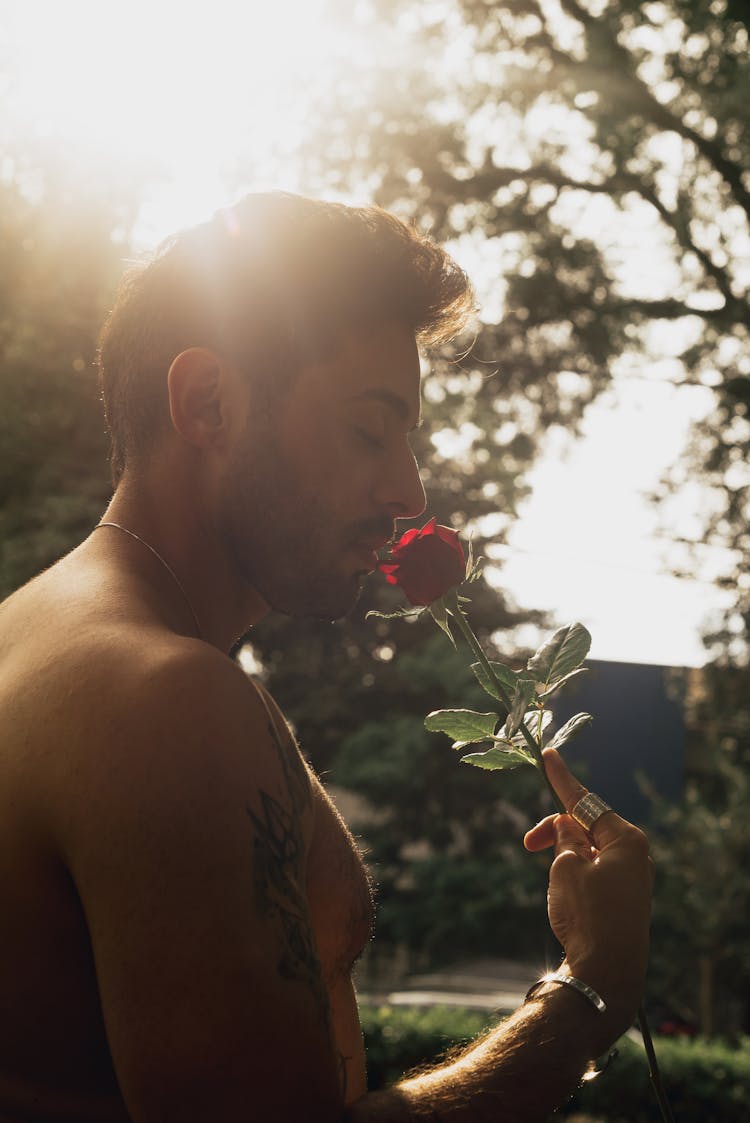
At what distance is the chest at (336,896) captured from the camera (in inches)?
75.5

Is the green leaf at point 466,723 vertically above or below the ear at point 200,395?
below

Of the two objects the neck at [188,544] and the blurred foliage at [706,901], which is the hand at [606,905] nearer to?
the neck at [188,544]

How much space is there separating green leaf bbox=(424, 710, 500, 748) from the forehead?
0.45 m

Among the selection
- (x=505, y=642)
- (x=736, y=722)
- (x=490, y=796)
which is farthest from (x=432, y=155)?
(x=736, y=722)

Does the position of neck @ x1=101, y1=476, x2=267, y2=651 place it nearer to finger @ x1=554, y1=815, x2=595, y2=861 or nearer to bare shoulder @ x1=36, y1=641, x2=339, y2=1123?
bare shoulder @ x1=36, y1=641, x2=339, y2=1123

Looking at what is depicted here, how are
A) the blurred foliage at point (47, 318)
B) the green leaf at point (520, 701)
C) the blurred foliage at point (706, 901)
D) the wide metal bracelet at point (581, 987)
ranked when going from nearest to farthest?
the wide metal bracelet at point (581, 987) → the green leaf at point (520, 701) → the blurred foliage at point (47, 318) → the blurred foliage at point (706, 901)

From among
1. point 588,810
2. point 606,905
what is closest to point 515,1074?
point 606,905

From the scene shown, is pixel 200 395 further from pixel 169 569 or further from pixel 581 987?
pixel 581 987

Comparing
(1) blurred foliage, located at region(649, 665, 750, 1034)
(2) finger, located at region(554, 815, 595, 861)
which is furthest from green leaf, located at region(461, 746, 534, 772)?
(1) blurred foliage, located at region(649, 665, 750, 1034)

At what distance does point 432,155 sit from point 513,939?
13.4 meters

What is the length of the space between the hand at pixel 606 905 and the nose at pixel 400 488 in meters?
0.41

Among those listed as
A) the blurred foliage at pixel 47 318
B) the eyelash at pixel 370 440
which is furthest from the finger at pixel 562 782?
the blurred foliage at pixel 47 318

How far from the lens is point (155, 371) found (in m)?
1.80

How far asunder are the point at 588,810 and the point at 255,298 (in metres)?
0.88
